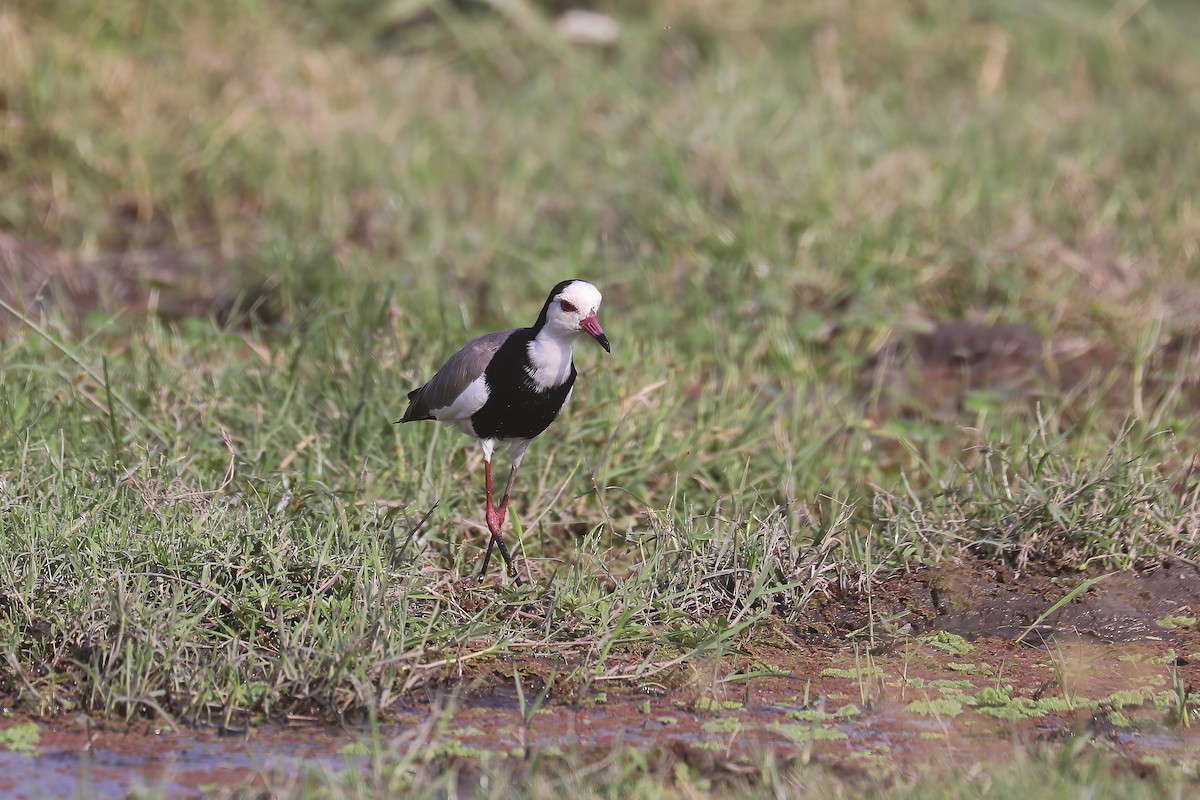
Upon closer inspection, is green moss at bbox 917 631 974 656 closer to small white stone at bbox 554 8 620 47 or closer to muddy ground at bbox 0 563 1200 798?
muddy ground at bbox 0 563 1200 798

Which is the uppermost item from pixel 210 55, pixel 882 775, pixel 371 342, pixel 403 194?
pixel 210 55

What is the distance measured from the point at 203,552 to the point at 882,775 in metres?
1.74

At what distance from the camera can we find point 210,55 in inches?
304

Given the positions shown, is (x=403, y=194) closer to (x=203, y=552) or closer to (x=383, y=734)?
(x=203, y=552)

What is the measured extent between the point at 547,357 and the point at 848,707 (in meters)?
1.24

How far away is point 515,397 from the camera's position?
4.22 metres

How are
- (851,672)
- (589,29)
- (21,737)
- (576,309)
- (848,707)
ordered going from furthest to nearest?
(589,29) < (576,309) < (851,672) < (848,707) < (21,737)

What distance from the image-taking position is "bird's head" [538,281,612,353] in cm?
413

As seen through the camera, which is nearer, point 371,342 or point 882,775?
point 882,775

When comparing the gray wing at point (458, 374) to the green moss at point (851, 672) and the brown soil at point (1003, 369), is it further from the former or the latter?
the brown soil at point (1003, 369)

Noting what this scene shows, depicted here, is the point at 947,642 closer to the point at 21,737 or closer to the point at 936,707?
the point at 936,707

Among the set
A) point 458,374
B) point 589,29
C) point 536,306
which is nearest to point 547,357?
point 458,374

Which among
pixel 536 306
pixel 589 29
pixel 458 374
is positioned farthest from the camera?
pixel 589 29

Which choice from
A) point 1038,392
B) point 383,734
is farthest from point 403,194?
point 383,734
